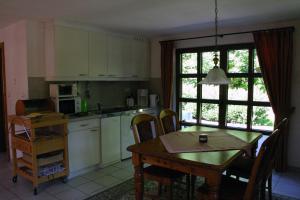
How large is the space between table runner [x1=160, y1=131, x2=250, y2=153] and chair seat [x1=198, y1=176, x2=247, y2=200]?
309 mm

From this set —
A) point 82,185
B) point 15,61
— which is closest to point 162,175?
point 82,185

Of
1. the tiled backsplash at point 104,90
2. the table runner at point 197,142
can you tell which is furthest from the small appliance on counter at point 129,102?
the table runner at point 197,142

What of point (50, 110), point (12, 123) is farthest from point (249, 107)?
point (12, 123)

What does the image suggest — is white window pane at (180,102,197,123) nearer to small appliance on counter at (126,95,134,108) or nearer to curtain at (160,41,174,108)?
curtain at (160,41,174,108)

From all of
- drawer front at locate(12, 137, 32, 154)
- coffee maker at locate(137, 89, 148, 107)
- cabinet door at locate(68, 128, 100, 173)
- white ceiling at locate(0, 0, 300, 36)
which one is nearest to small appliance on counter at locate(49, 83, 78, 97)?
cabinet door at locate(68, 128, 100, 173)

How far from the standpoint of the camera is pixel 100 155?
12.5 feet

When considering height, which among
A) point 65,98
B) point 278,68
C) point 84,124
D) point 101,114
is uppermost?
point 278,68

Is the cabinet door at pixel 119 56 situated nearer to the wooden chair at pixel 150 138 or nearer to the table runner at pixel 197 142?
the wooden chair at pixel 150 138

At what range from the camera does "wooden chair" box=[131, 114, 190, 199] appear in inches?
95.7

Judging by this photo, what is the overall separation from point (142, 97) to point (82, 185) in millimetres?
2126

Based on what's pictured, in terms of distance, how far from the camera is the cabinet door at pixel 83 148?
135 inches

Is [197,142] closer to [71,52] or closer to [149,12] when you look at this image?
[149,12]

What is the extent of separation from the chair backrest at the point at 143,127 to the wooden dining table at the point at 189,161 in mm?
164

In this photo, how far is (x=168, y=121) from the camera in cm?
333
